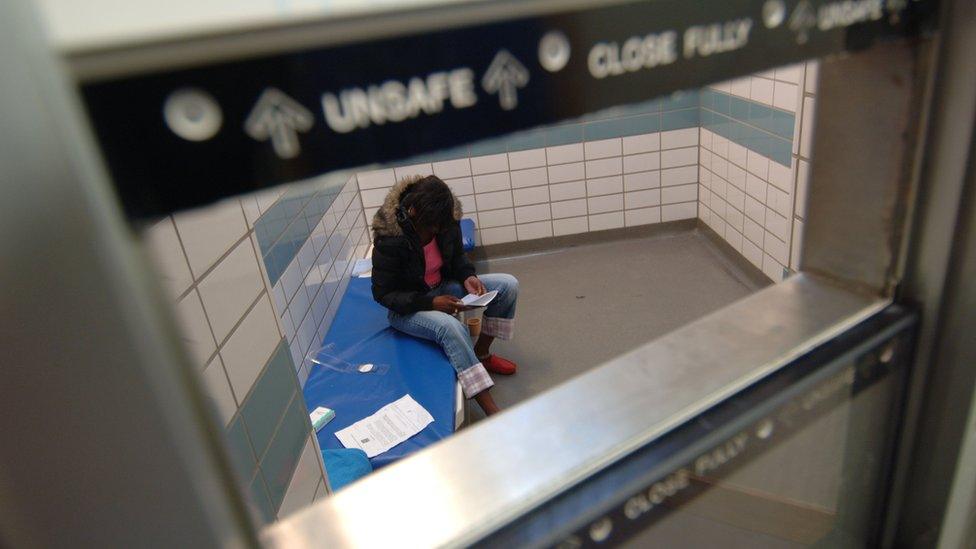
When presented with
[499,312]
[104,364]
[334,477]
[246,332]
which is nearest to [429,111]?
[104,364]

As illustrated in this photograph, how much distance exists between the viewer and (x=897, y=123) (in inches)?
17.4

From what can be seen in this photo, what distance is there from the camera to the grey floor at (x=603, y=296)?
8.45 feet

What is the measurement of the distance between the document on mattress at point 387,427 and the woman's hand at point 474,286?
750 millimetres

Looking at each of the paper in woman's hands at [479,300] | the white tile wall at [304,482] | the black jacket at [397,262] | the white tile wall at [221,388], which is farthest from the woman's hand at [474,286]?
the white tile wall at [221,388]

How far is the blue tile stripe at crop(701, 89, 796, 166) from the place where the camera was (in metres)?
2.46

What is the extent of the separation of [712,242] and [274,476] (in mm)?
3127

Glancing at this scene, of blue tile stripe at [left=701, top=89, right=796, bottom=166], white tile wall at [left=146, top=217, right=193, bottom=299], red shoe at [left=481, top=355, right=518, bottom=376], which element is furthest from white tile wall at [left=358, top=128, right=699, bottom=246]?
white tile wall at [left=146, top=217, right=193, bottom=299]

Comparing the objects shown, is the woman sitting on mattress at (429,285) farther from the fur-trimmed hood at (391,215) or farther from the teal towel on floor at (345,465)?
the teal towel on floor at (345,465)

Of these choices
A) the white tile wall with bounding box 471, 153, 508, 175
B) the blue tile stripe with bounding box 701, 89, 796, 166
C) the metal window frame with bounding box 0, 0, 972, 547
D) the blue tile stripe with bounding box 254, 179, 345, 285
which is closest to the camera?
the metal window frame with bounding box 0, 0, 972, 547

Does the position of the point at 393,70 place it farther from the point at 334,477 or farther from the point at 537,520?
the point at 334,477

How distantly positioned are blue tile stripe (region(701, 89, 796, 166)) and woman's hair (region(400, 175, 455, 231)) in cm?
123

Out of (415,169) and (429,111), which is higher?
(429,111)

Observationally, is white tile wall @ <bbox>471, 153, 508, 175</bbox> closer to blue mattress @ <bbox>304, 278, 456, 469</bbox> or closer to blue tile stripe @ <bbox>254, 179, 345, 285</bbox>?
blue tile stripe @ <bbox>254, 179, 345, 285</bbox>

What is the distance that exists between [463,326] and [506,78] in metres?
1.98
